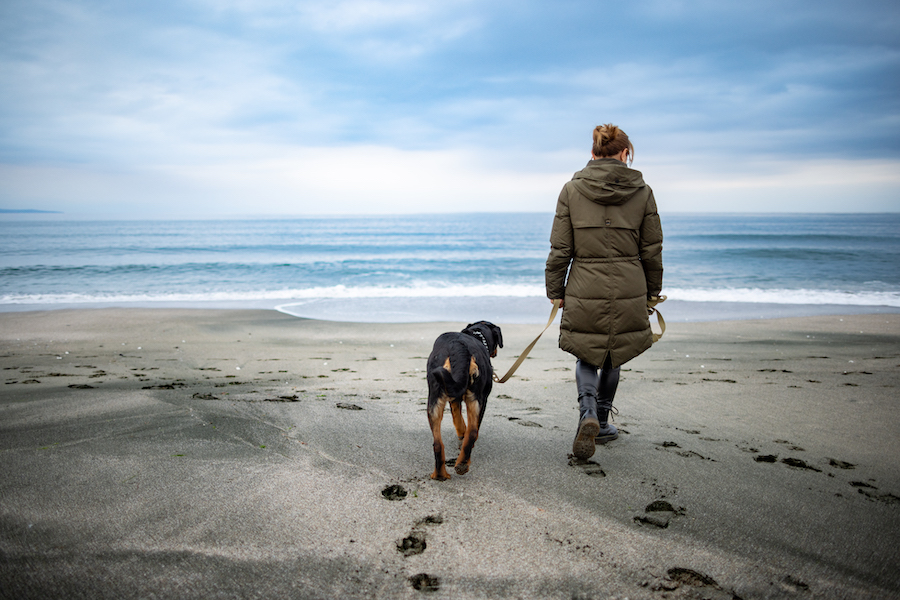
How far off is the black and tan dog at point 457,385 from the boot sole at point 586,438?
0.63 metres

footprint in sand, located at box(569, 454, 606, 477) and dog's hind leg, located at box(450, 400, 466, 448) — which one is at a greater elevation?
dog's hind leg, located at box(450, 400, 466, 448)

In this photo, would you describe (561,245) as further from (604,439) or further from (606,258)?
(604,439)

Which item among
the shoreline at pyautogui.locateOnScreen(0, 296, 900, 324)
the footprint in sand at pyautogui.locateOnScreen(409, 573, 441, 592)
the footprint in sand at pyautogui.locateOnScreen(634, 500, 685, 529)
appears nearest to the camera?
the footprint in sand at pyautogui.locateOnScreen(409, 573, 441, 592)

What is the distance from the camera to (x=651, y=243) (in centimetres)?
293

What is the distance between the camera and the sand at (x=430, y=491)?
194 cm

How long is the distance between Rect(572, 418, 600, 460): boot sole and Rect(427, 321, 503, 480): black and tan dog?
63 centimetres

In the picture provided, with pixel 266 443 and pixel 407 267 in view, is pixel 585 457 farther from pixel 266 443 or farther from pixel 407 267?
pixel 407 267

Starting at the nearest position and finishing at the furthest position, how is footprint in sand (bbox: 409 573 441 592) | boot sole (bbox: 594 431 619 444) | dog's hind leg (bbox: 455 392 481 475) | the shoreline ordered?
footprint in sand (bbox: 409 573 441 592), dog's hind leg (bbox: 455 392 481 475), boot sole (bbox: 594 431 619 444), the shoreline

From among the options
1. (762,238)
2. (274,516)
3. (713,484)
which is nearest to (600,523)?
(713,484)

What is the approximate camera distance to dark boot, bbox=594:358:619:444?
3179mm

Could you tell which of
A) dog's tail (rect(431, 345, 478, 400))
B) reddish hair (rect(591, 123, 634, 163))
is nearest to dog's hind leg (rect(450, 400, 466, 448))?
dog's tail (rect(431, 345, 478, 400))

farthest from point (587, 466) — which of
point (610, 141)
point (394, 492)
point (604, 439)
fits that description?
point (610, 141)

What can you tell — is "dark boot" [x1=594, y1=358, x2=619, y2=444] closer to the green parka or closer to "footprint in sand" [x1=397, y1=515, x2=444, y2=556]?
the green parka

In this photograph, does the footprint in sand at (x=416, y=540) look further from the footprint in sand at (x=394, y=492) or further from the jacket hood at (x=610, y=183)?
the jacket hood at (x=610, y=183)
